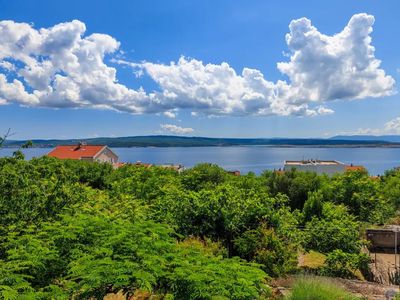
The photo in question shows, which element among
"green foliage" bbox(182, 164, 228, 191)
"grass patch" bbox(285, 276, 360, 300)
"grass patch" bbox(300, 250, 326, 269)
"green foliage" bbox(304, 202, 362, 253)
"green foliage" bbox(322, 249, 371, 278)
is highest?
"green foliage" bbox(182, 164, 228, 191)

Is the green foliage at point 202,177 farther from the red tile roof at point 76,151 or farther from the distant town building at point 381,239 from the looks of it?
the red tile roof at point 76,151

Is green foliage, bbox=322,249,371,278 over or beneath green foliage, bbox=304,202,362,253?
beneath

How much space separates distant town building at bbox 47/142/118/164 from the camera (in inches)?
2717

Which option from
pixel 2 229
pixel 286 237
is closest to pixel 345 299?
pixel 286 237

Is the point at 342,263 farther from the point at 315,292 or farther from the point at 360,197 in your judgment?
the point at 360,197

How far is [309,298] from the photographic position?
8461 mm

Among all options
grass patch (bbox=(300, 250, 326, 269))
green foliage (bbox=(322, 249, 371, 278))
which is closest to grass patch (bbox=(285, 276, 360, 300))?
green foliage (bbox=(322, 249, 371, 278))

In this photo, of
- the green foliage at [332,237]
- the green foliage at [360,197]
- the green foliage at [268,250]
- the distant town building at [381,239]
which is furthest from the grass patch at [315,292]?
the green foliage at [360,197]

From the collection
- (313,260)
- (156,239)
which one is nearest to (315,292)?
(156,239)

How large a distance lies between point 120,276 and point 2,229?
5.51 meters

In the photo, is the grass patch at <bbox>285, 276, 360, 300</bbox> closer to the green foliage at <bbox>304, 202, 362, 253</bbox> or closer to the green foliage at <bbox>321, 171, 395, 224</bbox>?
the green foliage at <bbox>304, 202, 362, 253</bbox>

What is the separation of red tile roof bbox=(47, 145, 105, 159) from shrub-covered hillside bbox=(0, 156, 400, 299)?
46.6m

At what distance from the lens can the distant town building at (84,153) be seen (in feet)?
226

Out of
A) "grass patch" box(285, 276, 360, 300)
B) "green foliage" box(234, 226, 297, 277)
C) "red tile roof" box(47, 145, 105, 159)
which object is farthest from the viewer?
"red tile roof" box(47, 145, 105, 159)
